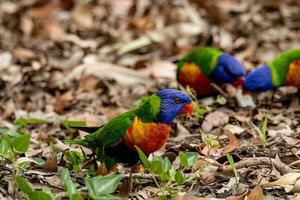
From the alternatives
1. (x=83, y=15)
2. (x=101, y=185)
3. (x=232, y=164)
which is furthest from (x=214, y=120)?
(x=83, y=15)

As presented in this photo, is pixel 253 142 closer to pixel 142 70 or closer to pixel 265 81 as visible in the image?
pixel 265 81

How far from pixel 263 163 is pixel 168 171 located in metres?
0.63

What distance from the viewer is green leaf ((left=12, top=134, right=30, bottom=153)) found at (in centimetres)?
317

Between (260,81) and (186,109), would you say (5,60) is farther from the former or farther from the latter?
(186,109)

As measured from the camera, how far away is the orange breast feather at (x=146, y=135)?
3275 millimetres

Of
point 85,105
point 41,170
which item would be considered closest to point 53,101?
point 85,105

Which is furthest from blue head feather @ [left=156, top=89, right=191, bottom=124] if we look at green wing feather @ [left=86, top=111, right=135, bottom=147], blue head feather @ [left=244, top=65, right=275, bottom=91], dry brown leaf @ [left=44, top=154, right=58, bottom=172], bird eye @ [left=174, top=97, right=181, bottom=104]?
blue head feather @ [left=244, top=65, right=275, bottom=91]

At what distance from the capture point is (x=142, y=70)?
20.9 feet

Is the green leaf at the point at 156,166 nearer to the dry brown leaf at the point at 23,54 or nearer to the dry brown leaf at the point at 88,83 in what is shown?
the dry brown leaf at the point at 88,83

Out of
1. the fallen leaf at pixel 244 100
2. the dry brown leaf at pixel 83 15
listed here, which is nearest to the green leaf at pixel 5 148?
the fallen leaf at pixel 244 100

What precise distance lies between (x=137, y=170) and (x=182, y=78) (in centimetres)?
217

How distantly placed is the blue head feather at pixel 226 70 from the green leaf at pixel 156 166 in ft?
8.08

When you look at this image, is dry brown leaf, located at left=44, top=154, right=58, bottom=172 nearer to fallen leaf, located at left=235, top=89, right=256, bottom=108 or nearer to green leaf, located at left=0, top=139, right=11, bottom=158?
green leaf, located at left=0, top=139, right=11, bottom=158

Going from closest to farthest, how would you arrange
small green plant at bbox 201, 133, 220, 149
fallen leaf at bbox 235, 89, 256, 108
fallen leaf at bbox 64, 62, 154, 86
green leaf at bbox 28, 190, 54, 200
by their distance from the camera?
1. green leaf at bbox 28, 190, 54, 200
2. small green plant at bbox 201, 133, 220, 149
3. fallen leaf at bbox 235, 89, 256, 108
4. fallen leaf at bbox 64, 62, 154, 86
